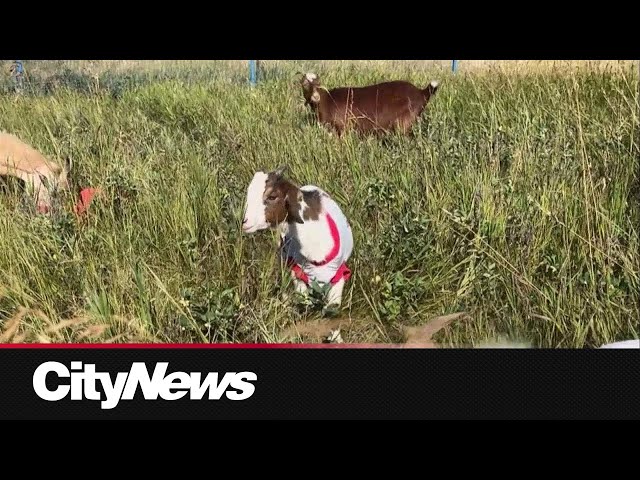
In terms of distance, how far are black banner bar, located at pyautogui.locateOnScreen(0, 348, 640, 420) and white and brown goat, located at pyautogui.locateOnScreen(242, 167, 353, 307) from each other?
10.0 inches

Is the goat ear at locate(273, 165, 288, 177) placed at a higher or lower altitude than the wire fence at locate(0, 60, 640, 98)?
lower

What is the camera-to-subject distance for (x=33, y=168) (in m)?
2.71

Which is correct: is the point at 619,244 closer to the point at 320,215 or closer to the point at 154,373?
the point at 320,215

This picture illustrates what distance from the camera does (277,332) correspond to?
249 centimetres

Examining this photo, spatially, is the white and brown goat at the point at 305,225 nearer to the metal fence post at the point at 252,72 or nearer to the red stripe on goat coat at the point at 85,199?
the metal fence post at the point at 252,72

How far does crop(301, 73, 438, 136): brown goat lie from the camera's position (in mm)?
2695

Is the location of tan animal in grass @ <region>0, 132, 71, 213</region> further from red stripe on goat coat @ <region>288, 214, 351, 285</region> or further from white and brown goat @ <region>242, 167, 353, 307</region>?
red stripe on goat coat @ <region>288, 214, 351, 285</region>

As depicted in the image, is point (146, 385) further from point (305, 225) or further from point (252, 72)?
point (252, 72)

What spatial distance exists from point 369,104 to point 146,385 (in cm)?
119

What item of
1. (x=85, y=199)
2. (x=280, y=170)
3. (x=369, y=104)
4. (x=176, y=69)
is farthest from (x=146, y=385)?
(x=369, y=104)

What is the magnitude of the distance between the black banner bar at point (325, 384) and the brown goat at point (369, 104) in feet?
2.62

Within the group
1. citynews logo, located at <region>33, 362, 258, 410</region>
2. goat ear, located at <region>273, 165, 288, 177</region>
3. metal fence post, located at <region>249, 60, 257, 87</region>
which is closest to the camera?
citynews logo, located at <region>33, 362, 258, 410</region>

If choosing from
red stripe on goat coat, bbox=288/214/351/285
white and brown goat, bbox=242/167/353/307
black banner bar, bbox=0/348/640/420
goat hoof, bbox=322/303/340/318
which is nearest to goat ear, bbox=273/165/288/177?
white and brown goat, bbox=242/167/353/307

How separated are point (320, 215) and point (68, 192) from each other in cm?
86
